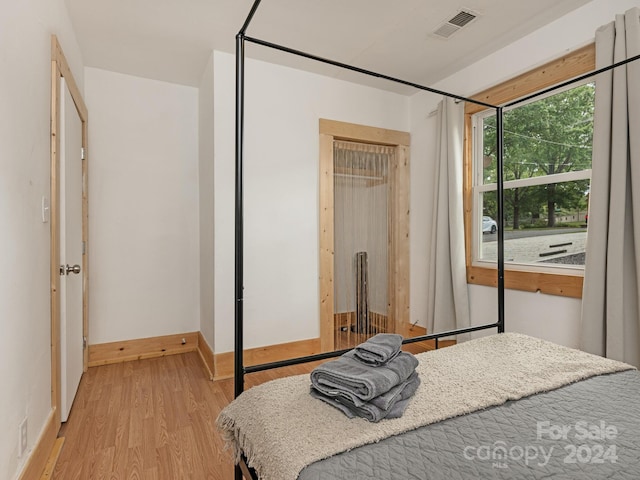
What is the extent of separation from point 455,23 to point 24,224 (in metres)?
2.76

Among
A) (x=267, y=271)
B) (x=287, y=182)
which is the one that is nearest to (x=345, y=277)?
(x=267, y=271)

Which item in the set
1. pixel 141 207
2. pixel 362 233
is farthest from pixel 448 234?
pixel 141 207

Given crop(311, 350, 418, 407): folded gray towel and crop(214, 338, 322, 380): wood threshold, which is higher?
crop(311, 350, 418, 407): folded gray towel

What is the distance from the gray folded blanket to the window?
1.36 m

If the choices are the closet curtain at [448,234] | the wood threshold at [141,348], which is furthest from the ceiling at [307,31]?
the wood threshold at [141,348]

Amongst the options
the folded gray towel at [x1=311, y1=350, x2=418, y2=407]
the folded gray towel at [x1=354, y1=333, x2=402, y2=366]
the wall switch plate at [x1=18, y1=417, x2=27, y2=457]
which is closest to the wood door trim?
the wall switch plate at [x1=18, y1=417, x2=27, y2=457]

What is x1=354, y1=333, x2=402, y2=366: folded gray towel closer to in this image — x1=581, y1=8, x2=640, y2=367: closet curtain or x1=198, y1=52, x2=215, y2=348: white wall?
x1=581, y1=8, x2=640, y2=367: closet curtain

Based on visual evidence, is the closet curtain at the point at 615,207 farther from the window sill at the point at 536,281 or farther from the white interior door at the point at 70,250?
the white interior door at the point at 70,250

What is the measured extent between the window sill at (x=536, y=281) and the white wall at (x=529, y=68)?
49 mm

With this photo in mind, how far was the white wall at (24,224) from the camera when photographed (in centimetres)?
131

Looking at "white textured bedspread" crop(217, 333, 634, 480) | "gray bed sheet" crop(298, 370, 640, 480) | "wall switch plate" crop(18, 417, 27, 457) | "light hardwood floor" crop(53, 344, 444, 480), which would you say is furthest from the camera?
"light hardwood floor" crop(53, 344, 444, 480)

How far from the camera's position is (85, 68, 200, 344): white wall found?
10.5 ft

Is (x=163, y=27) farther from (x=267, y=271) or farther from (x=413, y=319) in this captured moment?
(x=413, y=319)

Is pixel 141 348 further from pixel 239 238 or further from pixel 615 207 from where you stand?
pixel 615 207
